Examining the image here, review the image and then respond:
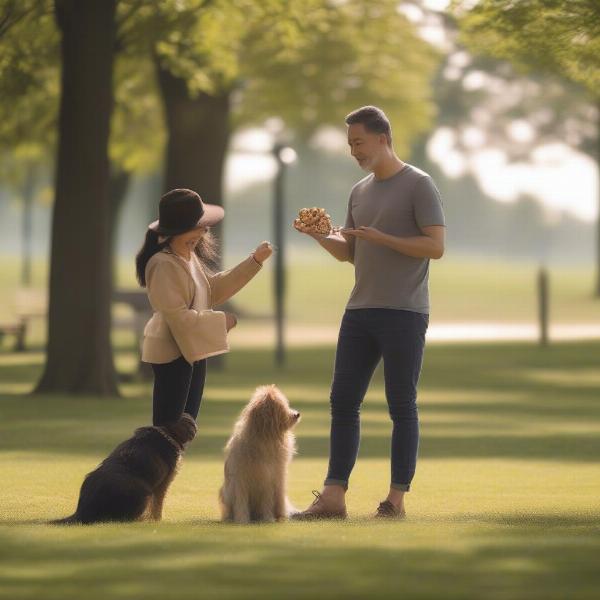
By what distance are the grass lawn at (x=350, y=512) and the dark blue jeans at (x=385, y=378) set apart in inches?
15.4

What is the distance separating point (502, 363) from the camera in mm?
29750

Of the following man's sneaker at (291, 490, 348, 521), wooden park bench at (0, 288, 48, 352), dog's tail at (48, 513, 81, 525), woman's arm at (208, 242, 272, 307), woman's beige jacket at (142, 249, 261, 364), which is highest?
wooden park bench at (0, 288, 48, 352)

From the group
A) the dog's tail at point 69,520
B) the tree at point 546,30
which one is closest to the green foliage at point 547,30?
the tree at point 546,30

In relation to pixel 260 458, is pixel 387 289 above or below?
above

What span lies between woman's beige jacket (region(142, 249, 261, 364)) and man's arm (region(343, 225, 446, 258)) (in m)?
0.90

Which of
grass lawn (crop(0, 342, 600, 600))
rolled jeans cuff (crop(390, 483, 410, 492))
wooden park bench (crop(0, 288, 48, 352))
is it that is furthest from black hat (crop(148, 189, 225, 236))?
wooden park bench (crop(0, 288, 48, 352))

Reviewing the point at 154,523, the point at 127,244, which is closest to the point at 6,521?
the point at 154,523

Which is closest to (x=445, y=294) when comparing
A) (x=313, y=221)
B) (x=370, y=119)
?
(x=313, y=221)

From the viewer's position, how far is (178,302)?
391 inches

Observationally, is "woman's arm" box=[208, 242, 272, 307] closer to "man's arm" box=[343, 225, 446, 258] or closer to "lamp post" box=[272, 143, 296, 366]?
"man's arm" box=[343, 225, 446, 258]

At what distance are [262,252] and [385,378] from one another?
3.27 ft

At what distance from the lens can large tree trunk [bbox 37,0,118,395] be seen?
2159cm

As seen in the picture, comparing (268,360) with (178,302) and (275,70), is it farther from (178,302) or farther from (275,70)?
(178,302)

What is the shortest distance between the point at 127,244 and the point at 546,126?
349 ft
